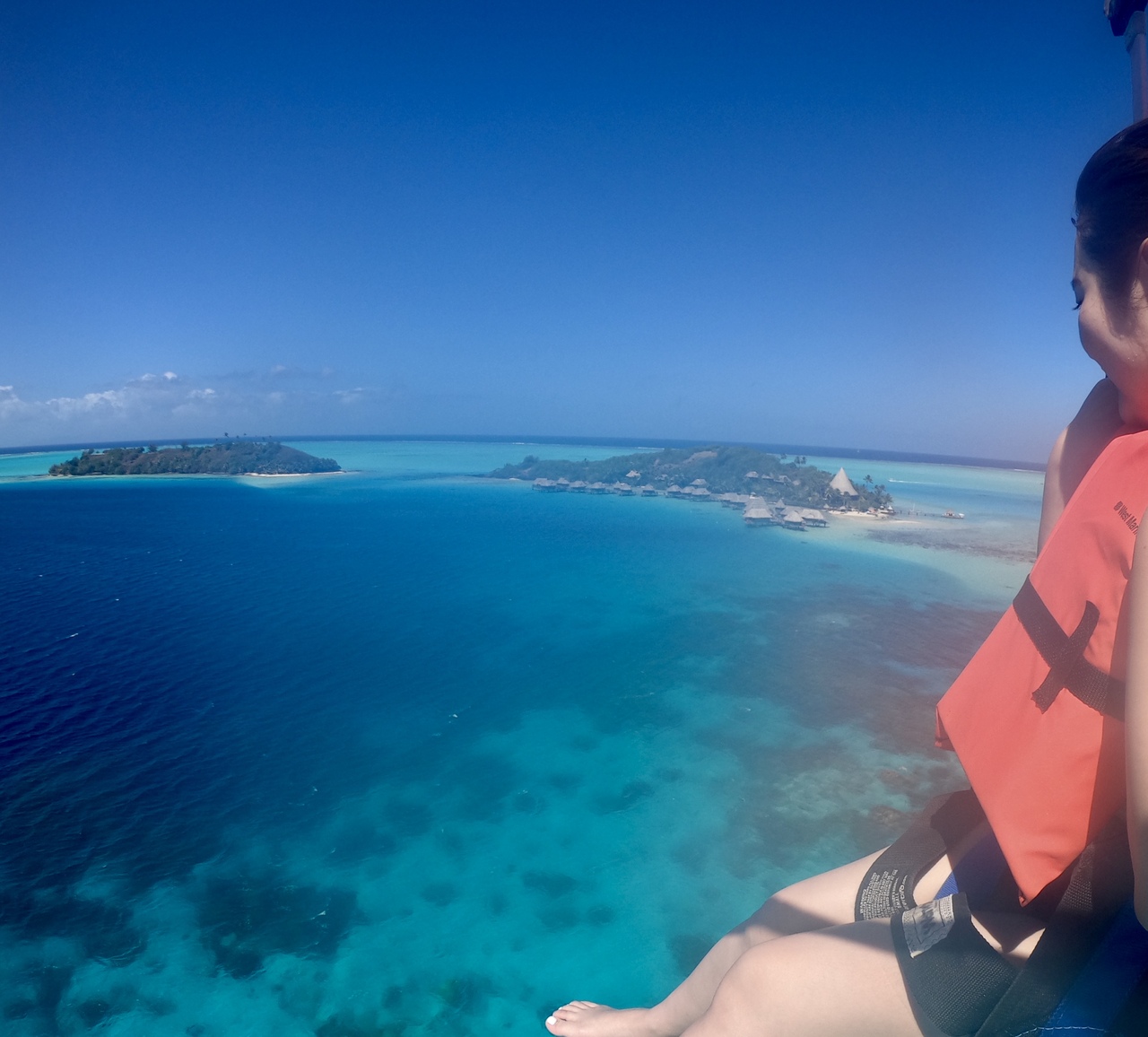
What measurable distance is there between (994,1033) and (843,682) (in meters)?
14.1

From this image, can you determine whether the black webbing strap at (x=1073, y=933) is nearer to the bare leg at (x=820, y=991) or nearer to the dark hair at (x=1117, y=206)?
the bare leg at (x=820, y=991)

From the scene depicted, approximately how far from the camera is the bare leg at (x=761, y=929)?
1.54 m

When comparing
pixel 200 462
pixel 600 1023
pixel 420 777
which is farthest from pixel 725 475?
pixel 200 462

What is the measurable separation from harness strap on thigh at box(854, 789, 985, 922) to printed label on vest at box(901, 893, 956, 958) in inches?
4.6

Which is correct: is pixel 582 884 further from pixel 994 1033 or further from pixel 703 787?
pixel 994 1033

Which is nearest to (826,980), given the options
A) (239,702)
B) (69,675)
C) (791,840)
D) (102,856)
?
(791,840)

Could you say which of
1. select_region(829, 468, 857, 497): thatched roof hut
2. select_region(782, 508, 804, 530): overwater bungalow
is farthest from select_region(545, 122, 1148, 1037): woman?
select_region(829, 468, 857, 497): thatched roof hut

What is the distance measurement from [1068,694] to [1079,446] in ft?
2.49

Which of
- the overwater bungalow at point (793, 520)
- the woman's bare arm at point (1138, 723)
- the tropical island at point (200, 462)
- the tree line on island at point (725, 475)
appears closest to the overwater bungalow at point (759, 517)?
the overwater bungalow at point (793, 520)

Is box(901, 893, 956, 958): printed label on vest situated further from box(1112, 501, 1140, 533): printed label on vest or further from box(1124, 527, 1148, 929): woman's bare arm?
box(1112, 501, 1140, 533): printed label on vest

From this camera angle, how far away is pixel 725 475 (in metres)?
51.1

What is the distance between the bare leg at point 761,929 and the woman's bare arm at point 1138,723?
2.61ft

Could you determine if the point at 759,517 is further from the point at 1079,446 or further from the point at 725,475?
the point at 1079,446

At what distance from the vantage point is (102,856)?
786 cm
